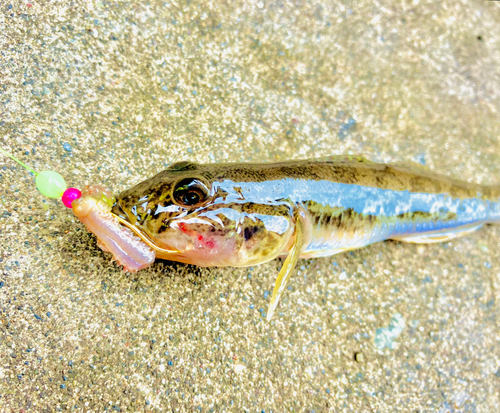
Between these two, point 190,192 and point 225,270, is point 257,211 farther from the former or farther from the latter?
point 225,270

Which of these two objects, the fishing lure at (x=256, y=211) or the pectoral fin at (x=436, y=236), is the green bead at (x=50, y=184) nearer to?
the fishing lure at (x=256, y=211)

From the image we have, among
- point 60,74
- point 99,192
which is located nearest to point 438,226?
point 99,192

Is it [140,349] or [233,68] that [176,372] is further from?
[233,68]

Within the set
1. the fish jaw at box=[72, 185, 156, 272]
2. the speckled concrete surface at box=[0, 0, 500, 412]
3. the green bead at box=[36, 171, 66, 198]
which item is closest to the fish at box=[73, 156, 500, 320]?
the fish jaw at box=[72, 185, 156, 272]

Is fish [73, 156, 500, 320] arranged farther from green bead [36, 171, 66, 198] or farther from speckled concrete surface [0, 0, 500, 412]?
speckled concrete surface [0, 0, 500, 412]

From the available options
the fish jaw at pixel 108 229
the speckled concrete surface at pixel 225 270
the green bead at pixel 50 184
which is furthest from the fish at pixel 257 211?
the speckled concrete surface at pixel 225 270

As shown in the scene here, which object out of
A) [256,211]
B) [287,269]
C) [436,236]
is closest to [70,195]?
[256,211]

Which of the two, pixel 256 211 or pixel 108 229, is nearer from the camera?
pixel 108 229
